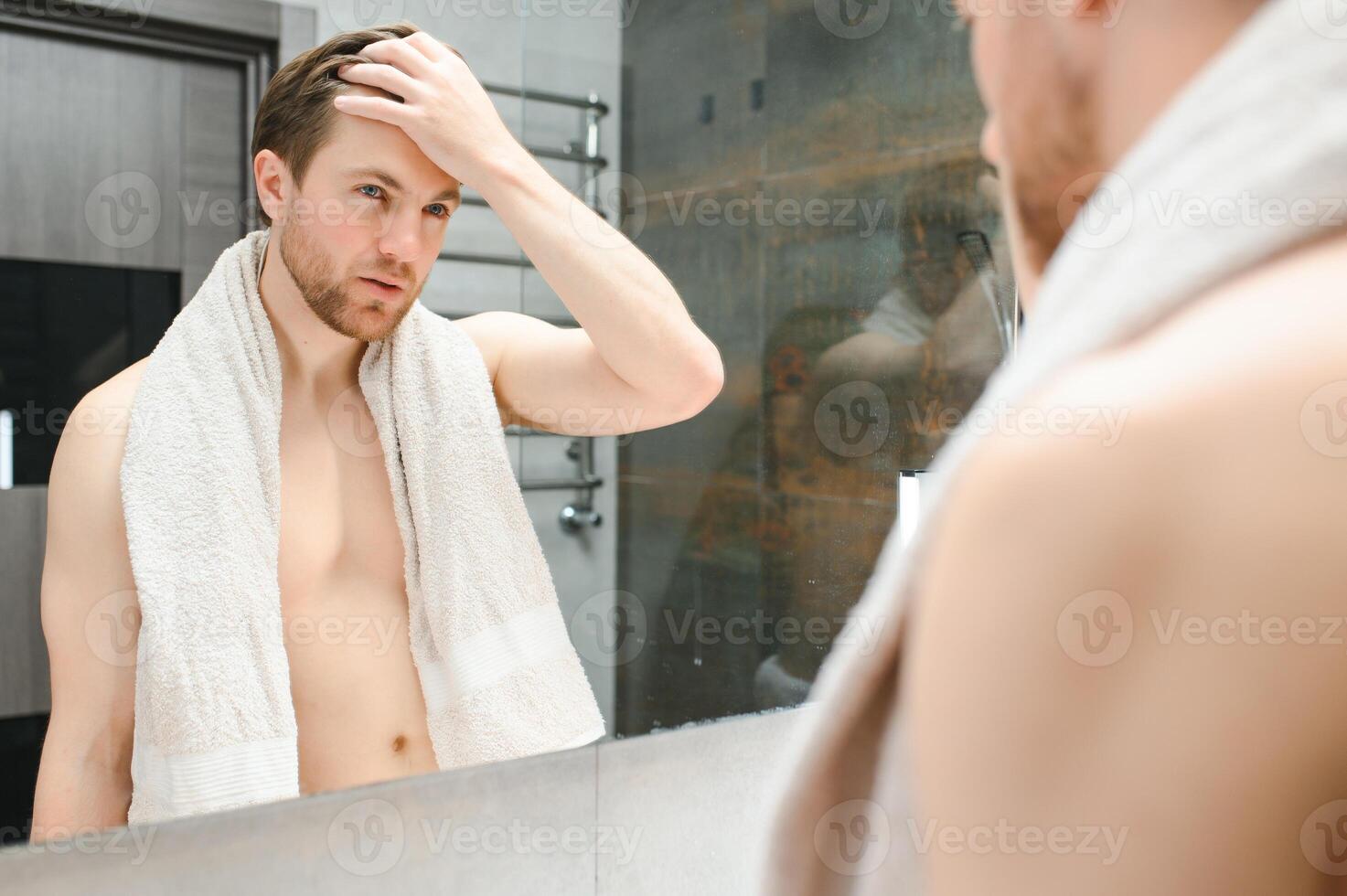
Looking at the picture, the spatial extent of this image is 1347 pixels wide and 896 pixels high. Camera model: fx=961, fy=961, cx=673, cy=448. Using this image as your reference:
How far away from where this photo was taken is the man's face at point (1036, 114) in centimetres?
37

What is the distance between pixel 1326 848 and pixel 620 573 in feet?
2.49

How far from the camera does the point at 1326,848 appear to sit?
25 centimetres

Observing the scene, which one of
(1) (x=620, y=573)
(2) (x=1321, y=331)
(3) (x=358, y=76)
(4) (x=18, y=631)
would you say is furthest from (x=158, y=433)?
(2) (x=1321, y=331)

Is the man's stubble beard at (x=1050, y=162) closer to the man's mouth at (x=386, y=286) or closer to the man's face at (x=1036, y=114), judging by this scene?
the man's face at (x=1036, y=114)

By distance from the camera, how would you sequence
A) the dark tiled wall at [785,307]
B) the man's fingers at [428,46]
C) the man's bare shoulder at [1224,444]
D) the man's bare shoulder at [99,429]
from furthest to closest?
1. the dark tiled wall at [785,307]
2. the man's fingers at [428,46]
3. the man's bare shoulder at [99,429]
4. the man's bare shoulder at [1224,444]

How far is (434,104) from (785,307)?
1.47ft

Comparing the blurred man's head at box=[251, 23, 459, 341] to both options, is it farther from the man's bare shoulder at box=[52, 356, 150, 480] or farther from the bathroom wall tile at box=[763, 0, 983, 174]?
the bathroom wall tile at box=[763, 0, 983, 174]

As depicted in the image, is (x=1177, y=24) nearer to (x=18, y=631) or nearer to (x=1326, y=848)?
(x=1326, y=848)

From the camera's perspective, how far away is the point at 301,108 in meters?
0.78

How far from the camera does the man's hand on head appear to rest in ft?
2.62

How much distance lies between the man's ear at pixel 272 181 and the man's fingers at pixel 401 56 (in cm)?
12

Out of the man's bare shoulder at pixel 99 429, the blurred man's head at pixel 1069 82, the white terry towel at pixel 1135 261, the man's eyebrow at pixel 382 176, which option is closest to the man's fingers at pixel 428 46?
the man's eyebrow at pixel 382 176

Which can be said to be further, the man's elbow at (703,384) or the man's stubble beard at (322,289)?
the man's elbow at (703,384)

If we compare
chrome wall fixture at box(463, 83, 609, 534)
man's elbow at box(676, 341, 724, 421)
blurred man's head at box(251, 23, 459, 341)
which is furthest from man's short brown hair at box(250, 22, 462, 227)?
man's elbow at box(676, 341, 724, 421)
